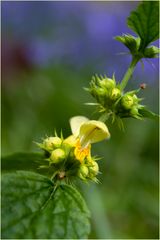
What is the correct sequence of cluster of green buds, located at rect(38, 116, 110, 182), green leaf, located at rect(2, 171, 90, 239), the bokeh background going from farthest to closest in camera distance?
1. the bokeh background
2. cluster of green buds, located at rect(38, 116, 110, 182)
3. green leaf, located at rect(2, 171, 90, 239)

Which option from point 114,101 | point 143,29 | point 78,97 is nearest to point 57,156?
point 114,101

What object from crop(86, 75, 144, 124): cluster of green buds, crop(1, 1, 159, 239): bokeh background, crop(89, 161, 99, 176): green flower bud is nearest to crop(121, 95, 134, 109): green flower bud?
crop(86, 75, 144, 124): cluster of green buds

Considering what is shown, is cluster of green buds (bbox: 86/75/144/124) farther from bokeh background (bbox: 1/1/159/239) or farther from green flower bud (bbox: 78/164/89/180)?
bokeh background (bbox: 1/1/159/239)

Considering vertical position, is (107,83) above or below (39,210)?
above

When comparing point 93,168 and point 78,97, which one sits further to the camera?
point 78,97

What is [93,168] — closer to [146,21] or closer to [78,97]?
[146,21]

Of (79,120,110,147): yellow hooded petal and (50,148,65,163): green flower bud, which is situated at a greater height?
(79,120,110,147): yellow hooded petal

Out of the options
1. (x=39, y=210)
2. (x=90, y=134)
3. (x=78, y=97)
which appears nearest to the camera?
(x=39, y=210)
